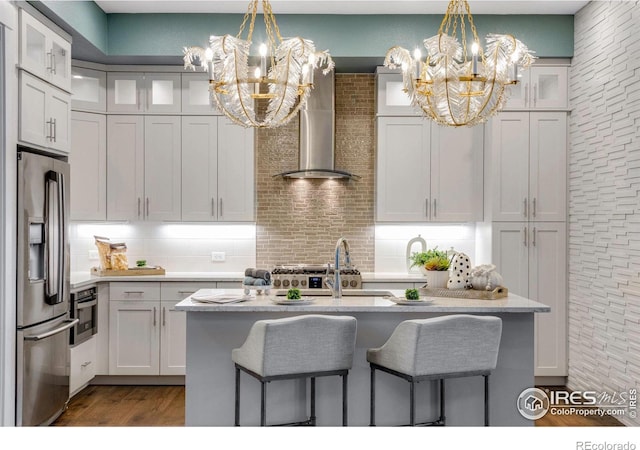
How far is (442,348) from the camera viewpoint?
112 inches

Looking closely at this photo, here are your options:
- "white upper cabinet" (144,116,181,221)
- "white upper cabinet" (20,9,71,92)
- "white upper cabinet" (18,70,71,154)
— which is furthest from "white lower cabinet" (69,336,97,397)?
"white upper cabinet" (20,9,71,92)

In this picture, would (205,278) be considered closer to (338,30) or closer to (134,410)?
(134,410)

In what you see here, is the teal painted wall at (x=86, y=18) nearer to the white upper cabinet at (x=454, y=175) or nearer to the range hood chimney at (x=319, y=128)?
the range hood chimney at (x=319, y=128)

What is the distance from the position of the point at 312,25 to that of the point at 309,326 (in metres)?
3.15

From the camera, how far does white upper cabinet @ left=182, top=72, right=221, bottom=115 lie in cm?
534

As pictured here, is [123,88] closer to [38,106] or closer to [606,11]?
[38,106]

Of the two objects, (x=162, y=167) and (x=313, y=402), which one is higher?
(x=162, y=167)

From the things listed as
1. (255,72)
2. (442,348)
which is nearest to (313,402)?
(442,348)

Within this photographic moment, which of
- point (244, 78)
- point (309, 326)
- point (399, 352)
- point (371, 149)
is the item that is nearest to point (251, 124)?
point (244, 78)

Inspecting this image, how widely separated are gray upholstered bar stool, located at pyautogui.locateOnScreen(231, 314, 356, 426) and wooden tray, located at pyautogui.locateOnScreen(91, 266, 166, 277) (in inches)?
98.3

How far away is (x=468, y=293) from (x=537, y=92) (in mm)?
2500

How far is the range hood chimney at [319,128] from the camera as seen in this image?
543 cm

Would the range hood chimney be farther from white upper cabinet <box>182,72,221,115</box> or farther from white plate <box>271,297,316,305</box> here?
white plate <box>271,297,316,305</box>

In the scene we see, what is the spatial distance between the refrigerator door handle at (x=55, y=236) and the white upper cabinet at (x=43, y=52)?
0.69m
